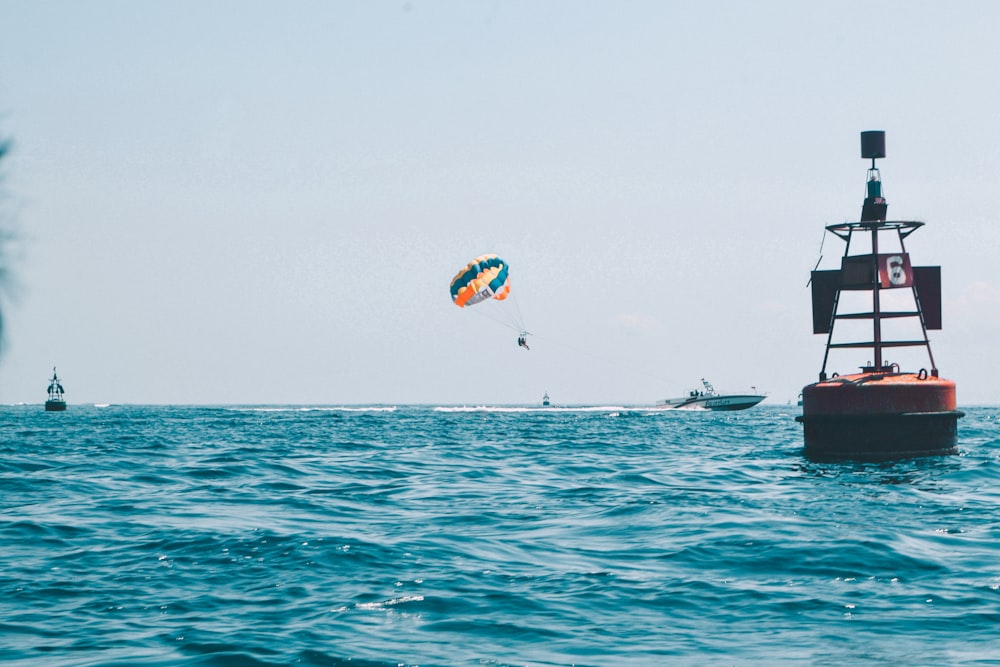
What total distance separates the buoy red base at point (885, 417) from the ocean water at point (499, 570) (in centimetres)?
375

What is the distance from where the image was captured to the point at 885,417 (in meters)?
27.9

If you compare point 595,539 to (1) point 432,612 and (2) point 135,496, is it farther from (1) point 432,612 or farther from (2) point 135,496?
(2) point 135,496

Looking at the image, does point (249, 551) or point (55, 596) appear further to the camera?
point (249, 551)

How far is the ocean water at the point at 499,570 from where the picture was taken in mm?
9039

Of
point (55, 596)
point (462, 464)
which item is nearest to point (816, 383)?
point (462, 464)

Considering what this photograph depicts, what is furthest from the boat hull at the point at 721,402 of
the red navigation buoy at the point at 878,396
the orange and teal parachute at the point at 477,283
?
the red navigation buoy at the point at 878,396

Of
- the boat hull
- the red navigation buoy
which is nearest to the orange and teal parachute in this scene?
the red navigation buoy

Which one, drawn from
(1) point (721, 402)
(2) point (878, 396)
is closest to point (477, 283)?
(2) point (878, 396)

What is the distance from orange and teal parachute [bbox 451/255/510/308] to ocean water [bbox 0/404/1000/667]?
Answer: 114 feet

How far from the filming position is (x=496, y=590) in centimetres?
1140

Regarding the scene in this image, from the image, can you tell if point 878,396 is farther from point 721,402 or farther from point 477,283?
point 721,402

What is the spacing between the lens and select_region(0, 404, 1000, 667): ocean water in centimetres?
904

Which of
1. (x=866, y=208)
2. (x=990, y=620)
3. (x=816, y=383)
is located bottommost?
(x=990, y=620)

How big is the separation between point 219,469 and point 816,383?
17248mm
